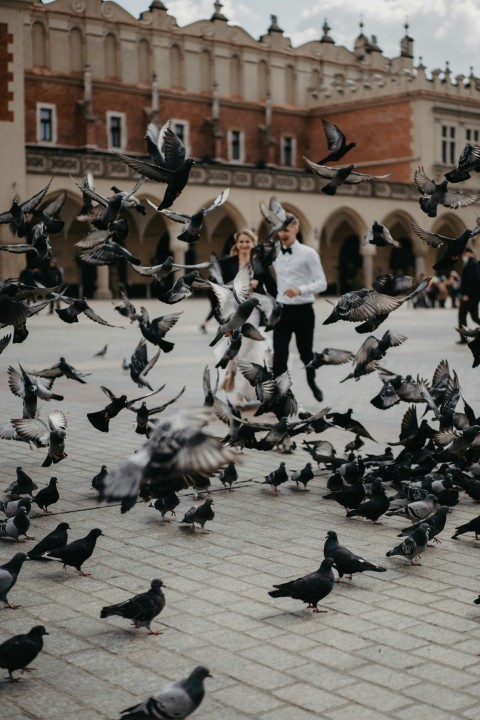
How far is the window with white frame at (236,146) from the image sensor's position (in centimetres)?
5875

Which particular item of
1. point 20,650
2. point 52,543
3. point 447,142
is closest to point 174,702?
point 20,650

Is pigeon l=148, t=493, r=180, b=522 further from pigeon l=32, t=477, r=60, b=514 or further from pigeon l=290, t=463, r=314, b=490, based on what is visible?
pigeon l=290, t=463, r=314, b=490

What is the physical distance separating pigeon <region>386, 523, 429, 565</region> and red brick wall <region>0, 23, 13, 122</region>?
33.1m

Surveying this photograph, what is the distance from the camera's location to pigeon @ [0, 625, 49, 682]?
3.80 meters

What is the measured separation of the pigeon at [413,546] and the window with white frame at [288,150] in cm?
5656

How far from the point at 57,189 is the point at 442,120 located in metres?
24.6

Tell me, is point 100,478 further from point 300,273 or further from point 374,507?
point 300,273

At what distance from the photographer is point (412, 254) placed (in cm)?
5778

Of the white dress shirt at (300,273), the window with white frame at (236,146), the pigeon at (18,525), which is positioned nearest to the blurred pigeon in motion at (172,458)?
the pigeon at (18,525)

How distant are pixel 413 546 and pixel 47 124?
4858 cm

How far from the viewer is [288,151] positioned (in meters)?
61.1

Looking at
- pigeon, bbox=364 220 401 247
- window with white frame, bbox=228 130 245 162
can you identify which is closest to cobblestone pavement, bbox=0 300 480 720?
pigeon, bbox=364 220 401 247

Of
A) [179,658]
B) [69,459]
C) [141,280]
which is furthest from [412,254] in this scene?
[179,658]

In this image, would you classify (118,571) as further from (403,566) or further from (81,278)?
(81,278)
